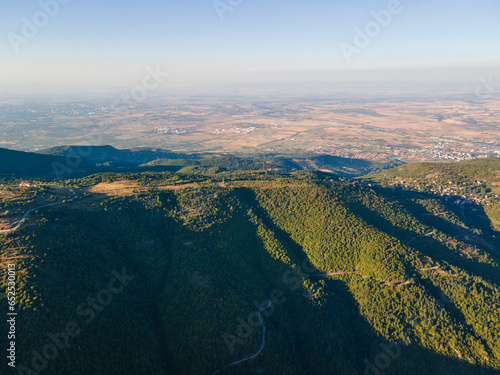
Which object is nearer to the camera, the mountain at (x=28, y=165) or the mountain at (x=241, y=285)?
the mountain at (x=241, y=285)

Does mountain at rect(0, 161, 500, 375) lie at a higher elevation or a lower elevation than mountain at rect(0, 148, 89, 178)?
lower

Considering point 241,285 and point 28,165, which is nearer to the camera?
point 241,285

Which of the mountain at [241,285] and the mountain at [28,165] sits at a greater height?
the mountain at [28,165]

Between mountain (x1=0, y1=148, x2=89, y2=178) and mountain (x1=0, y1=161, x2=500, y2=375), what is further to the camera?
mountain (x1=0, y1=148, x2=89, y2=178)

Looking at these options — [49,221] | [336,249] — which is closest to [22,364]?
[49,221]

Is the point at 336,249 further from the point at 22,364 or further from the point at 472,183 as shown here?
the point at 472,183

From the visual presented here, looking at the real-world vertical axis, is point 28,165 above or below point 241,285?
above

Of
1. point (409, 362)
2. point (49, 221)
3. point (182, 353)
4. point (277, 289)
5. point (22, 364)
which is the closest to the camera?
point (22, 364)

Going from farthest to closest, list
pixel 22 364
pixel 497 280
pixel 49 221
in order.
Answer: pixel 497 280 → pixel 49 221 → pixel 22 364
